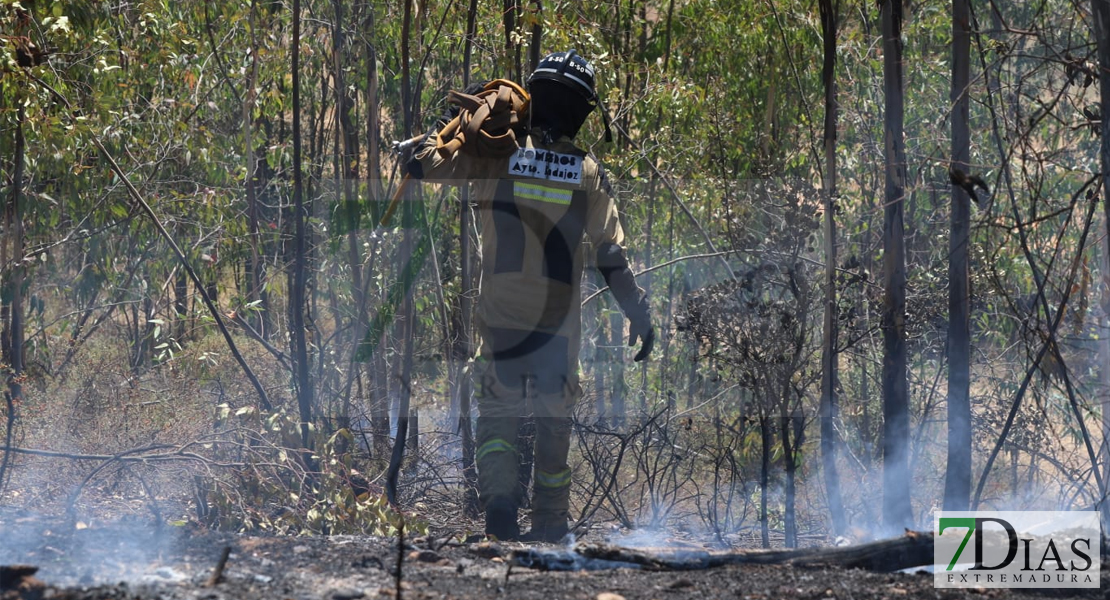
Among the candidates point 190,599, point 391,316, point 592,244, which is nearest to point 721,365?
point 592,244

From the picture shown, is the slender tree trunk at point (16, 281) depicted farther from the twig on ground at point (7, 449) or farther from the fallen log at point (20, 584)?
the fallen log at point (20, 584)

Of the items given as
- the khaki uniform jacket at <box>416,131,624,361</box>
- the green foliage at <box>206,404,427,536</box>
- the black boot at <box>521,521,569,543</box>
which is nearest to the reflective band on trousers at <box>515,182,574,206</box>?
the khaki uniform jacket at <box>416,131,624,361</box>

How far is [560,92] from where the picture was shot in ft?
14.7

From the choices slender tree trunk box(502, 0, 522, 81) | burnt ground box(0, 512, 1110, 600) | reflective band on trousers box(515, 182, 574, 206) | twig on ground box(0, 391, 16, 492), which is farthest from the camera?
slender tree trunk box(502, 0, 522, 81)

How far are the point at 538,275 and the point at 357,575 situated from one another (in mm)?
1732

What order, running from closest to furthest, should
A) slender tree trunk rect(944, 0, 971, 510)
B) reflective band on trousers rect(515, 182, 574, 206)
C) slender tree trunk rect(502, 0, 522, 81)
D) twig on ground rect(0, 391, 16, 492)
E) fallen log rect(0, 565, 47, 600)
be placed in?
fallen log rect(0, 565, 47, 600) → slender tree trunk rect(944, 0, 971, 510) → reflective band on trousers rect(515, 182, 574, 206) → twig on ground rect(0, 391, 16, 492) → slender tree trunk rect(502, 0, 522, 81)

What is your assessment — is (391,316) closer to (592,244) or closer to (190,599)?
(592,244)

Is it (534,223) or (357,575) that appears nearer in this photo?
(357,575)

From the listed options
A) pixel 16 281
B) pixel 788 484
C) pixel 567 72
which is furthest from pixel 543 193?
pixel 16 281

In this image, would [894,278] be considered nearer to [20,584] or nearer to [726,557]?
[726,557]

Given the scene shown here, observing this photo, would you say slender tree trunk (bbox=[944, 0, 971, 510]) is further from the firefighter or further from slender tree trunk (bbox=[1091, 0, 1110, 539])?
the firefighter

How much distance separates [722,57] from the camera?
6.98 metres

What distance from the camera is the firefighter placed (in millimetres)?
4469

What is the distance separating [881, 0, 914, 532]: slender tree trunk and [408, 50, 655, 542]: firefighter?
1039mm
